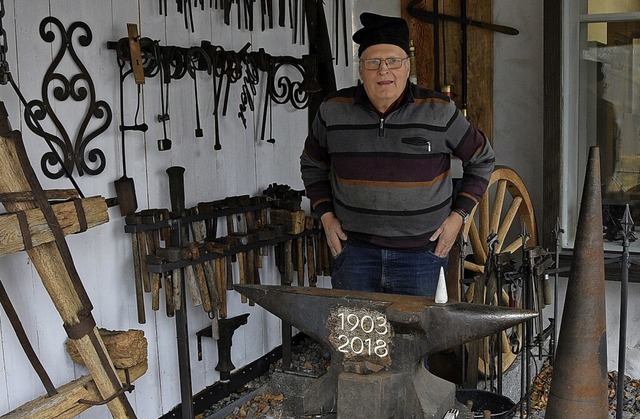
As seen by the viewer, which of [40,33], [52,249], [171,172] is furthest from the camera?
[171,172]

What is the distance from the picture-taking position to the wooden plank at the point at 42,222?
7.55ft

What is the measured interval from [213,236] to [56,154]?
3.15ft

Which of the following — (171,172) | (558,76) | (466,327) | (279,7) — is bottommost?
(466,327)

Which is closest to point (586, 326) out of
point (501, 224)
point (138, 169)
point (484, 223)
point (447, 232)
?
point (447, 232)

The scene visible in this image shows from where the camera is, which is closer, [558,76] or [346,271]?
[346,271]

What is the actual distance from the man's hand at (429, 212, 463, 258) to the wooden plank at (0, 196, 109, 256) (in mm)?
1208

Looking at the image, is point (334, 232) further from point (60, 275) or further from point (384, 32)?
point (60, 275)

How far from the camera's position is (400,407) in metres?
1.87

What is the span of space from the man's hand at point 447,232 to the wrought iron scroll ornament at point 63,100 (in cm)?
132

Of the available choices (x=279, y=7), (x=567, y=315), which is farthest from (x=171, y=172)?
(x=567, y=315)

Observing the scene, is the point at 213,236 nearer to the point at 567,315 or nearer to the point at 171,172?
the point at 171,172

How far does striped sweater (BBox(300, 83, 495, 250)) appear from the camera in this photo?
2.77m

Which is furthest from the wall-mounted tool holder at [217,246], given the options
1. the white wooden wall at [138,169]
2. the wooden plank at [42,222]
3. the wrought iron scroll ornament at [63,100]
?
the wooden plank at [42,222]

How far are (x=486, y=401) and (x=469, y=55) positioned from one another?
7.02 ft
